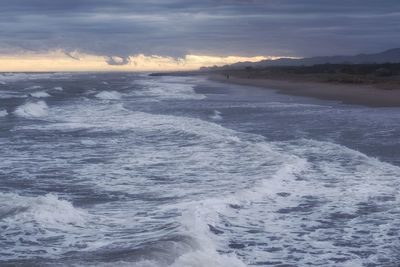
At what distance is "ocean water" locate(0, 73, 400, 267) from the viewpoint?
332 inches

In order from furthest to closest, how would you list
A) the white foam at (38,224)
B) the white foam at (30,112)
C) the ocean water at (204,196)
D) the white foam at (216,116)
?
the white foam at (30,112)
the white foam at (216,116)
the white foam at (38,224)
the ocean water at (204,196)

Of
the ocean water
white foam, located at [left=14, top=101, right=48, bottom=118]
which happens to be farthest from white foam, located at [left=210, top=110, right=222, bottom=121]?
white foam, located at [left=14, top=101, right=48, bottom=118]

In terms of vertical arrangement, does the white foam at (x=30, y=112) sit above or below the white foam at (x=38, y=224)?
above

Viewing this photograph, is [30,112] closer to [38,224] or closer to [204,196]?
[204,196]

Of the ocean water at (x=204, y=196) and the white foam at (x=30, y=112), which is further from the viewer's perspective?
the white foam at (x=30, y=112)

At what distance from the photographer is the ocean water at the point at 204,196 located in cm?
845

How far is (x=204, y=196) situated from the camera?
11852 millimetres

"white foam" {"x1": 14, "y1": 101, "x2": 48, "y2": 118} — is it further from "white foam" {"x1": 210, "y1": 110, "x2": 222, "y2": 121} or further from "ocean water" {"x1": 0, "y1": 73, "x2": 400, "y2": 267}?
"white foam" {"x1": 210, "y1": 110, "x2": 222, "y2": 121}

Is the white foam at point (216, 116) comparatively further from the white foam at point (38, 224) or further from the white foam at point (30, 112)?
the white foam at point (38, 224)

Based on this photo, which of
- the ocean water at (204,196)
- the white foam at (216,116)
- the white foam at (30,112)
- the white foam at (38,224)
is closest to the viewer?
the ocean water at (204,196)

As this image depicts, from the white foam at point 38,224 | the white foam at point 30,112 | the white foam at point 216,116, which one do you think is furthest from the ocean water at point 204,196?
the white foam at point 30,112

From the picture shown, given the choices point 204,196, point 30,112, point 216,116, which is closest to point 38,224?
point 204,196

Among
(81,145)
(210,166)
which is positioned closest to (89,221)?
(210,166)

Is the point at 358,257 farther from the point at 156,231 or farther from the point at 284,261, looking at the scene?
the point at 156,231
